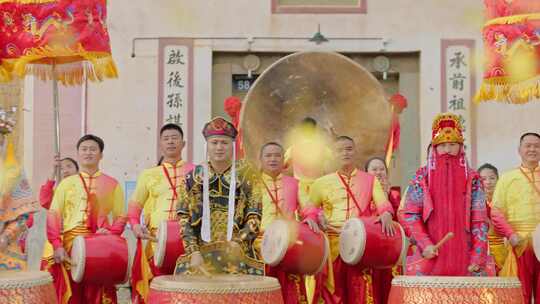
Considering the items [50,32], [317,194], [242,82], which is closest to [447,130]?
[317,194]

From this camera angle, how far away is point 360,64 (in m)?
10.3

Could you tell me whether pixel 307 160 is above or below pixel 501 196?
above

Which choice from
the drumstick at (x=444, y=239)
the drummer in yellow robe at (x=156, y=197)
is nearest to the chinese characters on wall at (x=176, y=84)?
the drummer in yellow robe at (x=156, y=197)

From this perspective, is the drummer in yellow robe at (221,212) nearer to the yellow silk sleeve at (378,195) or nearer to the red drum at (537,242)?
the yellow silk sleeve at (378,195)

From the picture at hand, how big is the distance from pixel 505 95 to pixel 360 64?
304 centimetres

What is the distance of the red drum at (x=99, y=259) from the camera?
680 cm

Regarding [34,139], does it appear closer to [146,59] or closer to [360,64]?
[146,59]

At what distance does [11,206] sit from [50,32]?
2260 millimetres

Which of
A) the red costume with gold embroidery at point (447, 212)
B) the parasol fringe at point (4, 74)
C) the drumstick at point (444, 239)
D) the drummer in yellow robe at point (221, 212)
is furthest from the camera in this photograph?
Answer: the parasol fringe at point (4, 74)

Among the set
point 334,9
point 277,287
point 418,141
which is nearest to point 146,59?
point 334,9

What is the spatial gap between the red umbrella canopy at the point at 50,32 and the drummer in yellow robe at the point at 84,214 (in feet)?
2.37

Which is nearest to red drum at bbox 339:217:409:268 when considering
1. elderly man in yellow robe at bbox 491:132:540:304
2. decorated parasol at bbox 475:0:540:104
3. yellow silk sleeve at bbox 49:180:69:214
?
elderly man in yellow robe at bbox 491:132:540:304

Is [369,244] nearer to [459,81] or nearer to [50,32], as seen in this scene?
[50,32]

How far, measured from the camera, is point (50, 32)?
7676 millimetres
